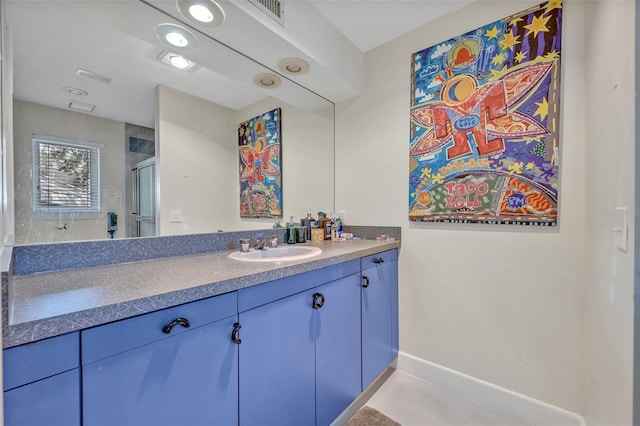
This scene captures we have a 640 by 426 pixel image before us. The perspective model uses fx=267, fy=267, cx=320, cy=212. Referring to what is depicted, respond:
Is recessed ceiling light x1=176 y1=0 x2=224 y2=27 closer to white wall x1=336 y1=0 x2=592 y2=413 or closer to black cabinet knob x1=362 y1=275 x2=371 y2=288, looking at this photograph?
white wall x1=336 y1=0 x2=592 y2=413

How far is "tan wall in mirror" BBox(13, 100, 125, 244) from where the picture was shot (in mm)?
1001

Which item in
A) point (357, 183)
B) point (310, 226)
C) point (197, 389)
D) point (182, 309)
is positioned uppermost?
point (357, 183)

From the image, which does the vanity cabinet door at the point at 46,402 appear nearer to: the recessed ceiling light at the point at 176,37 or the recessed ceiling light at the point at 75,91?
the recessed ceiling light at the point at 75,91

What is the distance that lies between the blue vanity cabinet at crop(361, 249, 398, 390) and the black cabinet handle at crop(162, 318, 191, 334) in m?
1.01

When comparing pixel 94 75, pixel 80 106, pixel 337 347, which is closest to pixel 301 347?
pixel 337 347

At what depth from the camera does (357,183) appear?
214 cm

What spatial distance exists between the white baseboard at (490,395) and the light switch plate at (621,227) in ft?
3.67

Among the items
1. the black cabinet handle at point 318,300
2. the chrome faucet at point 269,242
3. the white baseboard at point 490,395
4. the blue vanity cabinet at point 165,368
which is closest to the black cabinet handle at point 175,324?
the blue vanity cabinet at point 165,368

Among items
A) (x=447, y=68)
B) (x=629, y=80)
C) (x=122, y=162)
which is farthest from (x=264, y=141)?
(x=629, y=80)

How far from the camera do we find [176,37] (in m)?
1.33

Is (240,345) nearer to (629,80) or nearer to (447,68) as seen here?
(629,80)

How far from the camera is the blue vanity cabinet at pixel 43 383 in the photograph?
55cm

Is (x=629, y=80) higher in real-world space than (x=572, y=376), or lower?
higher

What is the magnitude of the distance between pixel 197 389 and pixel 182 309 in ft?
0.88
